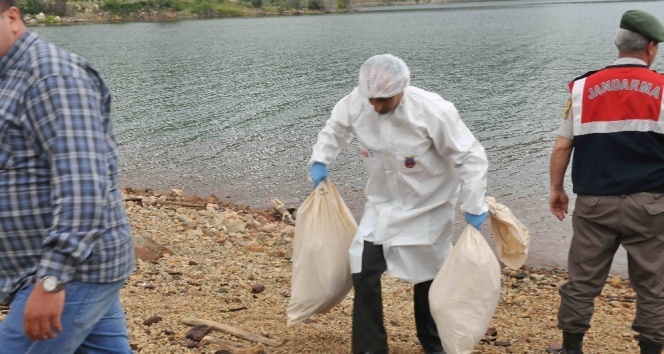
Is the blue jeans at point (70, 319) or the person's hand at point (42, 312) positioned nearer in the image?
the person's hand at point (42, 312)

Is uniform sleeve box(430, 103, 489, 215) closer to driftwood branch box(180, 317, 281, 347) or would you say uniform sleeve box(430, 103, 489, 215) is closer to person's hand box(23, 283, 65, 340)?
driftwood branch box(180, 317, 281, 347)

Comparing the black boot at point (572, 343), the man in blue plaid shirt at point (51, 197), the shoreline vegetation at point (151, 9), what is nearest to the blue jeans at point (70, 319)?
the man in blue plaid shirt at point (51, 197)

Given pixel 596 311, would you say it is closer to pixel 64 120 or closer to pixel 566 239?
pixel 566 239

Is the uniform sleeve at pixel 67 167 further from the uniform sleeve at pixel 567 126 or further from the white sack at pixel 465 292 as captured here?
the uniform sleeve at pixel 567 126

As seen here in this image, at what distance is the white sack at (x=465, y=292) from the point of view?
4.31m

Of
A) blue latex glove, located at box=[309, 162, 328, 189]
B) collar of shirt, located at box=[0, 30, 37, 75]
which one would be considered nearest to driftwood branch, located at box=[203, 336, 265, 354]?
blue latex glove, located at box=[309, 162, 328, 189]

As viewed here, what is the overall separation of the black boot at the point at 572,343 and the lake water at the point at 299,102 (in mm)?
4208

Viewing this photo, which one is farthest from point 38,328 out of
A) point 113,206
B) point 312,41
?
point 312,41

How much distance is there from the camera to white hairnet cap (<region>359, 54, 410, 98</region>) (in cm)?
415

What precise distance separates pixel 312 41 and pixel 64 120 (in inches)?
1820

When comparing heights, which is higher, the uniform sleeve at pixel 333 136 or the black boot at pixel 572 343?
the uniform sleeve at pixel 333 136

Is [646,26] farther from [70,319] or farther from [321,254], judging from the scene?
[70,319]

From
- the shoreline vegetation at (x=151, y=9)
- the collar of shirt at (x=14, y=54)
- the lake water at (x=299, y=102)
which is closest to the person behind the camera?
the collar of shirt at (x=14, y=54)

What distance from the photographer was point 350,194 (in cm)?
1258
